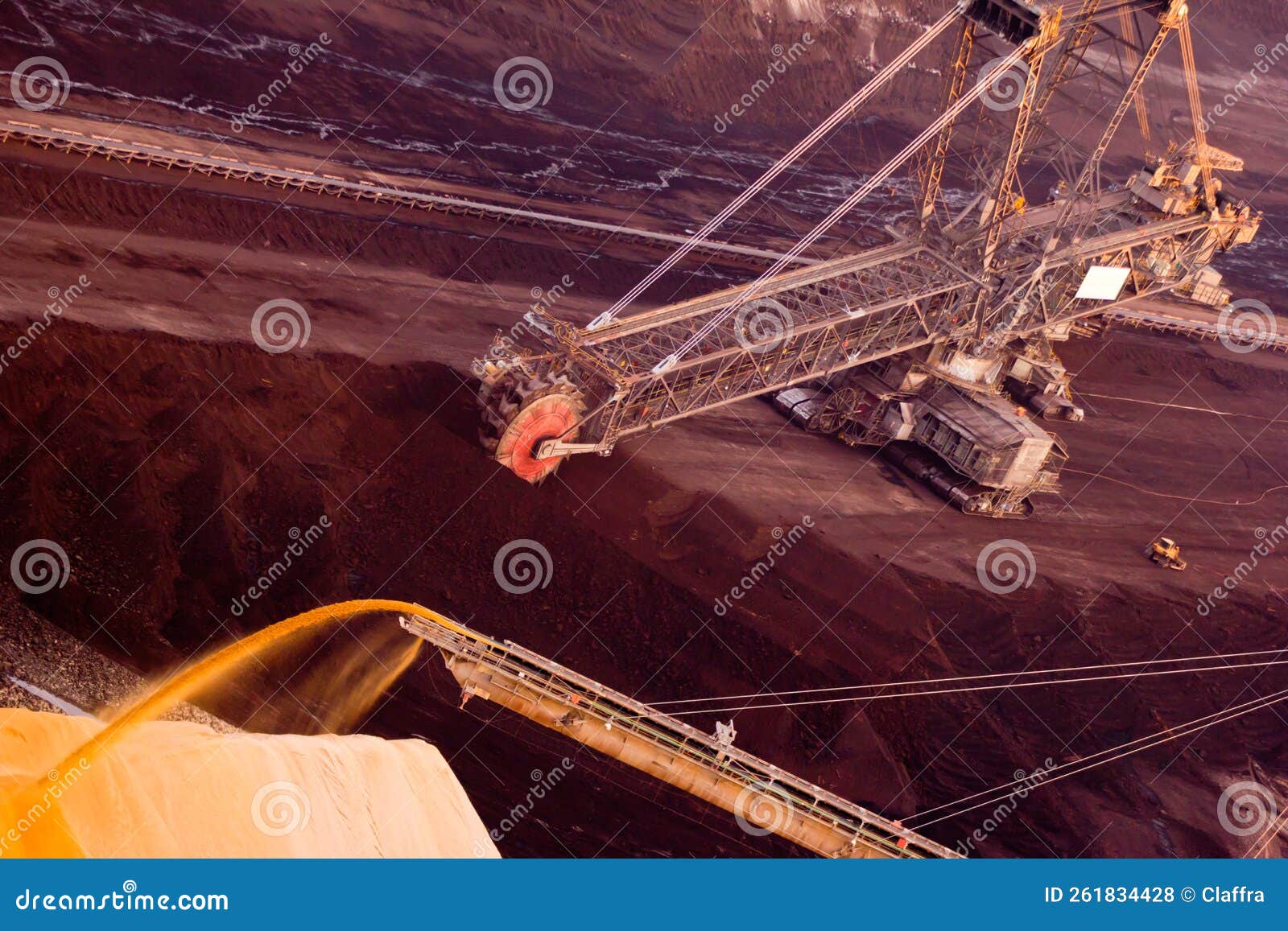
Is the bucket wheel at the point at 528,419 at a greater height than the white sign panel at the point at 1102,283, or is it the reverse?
the white sign panel at the point at 1102,283

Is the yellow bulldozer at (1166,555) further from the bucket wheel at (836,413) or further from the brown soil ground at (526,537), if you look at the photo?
the bucket wheel at (836,413)

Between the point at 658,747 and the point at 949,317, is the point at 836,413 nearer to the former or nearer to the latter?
the point at 949,317

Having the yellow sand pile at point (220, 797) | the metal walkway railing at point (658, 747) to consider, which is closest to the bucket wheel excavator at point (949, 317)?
the metal walkway railing at point (658, 747)

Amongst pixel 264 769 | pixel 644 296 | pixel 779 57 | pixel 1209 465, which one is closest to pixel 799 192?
pixel 779 57

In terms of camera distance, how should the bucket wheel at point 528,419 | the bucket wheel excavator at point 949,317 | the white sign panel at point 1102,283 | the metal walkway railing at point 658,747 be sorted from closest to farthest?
the metal walkway railing at point 658,747 → the bucket wheel at point 528,419 → the bucket wheel excavator at point 949,317 → the white sign panel at point 1102,283

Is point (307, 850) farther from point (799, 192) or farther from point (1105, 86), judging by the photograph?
point (1105, 86)

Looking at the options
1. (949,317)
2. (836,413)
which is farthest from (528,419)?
(949,317)

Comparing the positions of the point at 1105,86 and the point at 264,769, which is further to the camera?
the point at 1105,86
